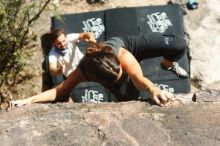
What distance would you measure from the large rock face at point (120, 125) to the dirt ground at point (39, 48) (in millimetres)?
3016

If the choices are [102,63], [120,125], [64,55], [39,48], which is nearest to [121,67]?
[102,63]

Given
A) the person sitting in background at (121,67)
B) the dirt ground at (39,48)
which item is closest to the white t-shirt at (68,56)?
the dirt ground at (39,48)

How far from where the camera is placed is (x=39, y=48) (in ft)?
19.5

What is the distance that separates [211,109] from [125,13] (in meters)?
3.24

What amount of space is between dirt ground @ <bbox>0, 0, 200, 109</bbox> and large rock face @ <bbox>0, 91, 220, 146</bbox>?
302 cm

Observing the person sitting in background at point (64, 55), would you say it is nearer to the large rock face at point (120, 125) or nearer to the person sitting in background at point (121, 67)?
the person sitting in background at point (121, 67)

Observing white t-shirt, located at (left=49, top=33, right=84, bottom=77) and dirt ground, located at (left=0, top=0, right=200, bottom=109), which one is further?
dirt ground, located at (left=0, top=0, right=200, bottom=109)

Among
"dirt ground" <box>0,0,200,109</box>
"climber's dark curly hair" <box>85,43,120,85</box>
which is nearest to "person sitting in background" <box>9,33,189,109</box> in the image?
"climber's dark curly hair" <box>85,43,120,85</box>

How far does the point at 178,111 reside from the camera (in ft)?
8.29

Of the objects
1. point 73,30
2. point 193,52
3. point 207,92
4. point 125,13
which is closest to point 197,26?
point 193,52

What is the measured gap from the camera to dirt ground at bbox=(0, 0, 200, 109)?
5.74m

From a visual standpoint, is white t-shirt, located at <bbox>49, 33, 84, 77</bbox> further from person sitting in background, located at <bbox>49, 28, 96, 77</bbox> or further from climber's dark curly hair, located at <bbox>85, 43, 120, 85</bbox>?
climber's dark curly hair, located at <bbox>85, 43, 120, 85</bbox>

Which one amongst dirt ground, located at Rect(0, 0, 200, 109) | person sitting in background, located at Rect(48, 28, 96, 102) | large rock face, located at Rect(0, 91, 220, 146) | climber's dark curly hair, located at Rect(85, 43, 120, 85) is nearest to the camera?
large rock face, located at Rect(0, 91, 220, 146)

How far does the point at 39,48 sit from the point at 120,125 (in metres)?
3.63
